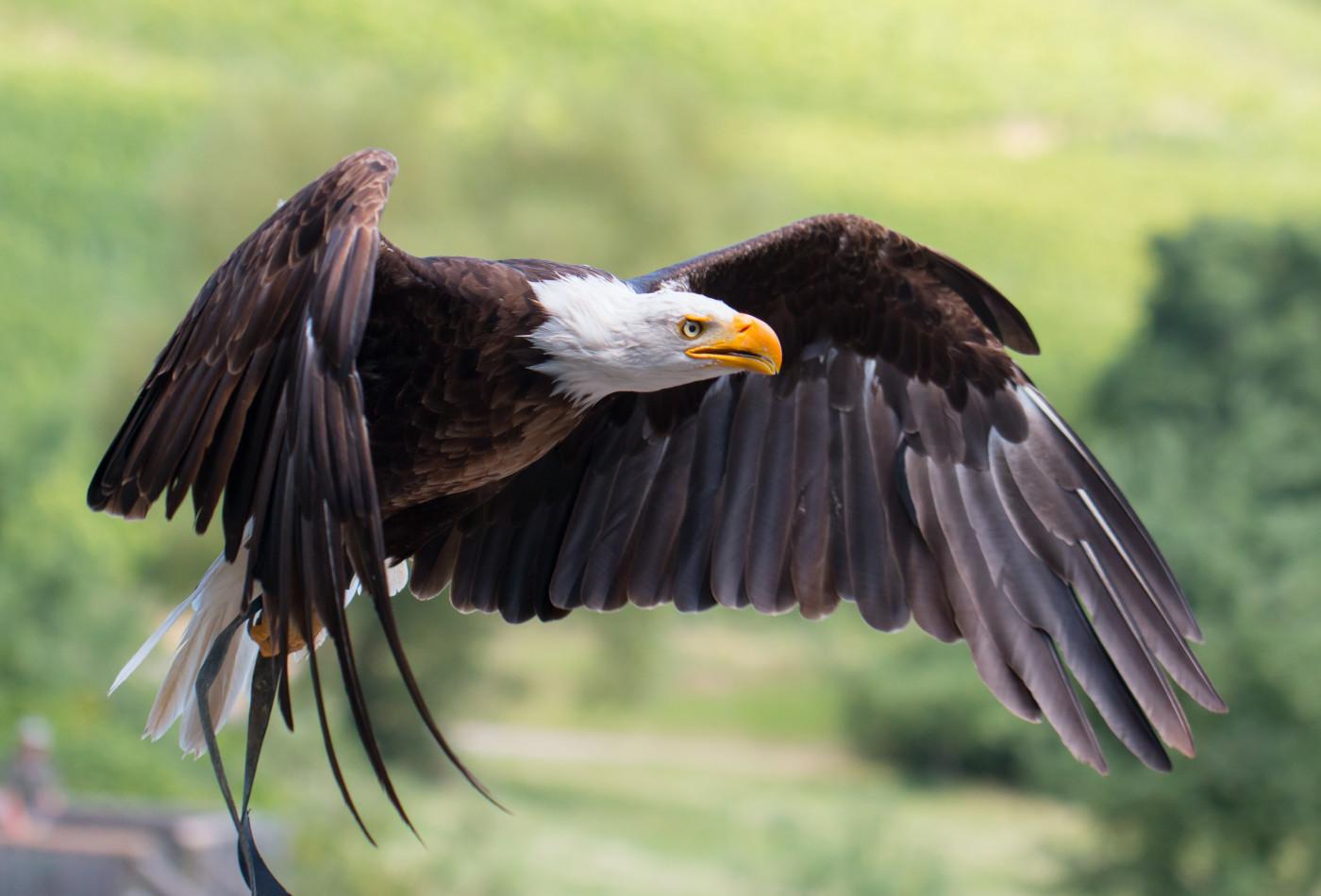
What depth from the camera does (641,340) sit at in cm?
404

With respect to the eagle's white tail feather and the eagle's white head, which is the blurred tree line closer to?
the eagle's white tail feather

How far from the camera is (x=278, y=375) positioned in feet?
11.3

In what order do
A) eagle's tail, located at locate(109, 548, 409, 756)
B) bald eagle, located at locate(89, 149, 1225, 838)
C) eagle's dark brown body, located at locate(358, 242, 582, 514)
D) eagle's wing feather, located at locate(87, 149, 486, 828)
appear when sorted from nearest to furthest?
eagle's wing feather, located at locate(87, 149, 486, 828) → bald eagle, located at locate(89, 149, 1225, 838) → eagle's dark brown body, located at locate(358, 242, 582, 514) → eagle's tail, located at locate(109, 548, 409, 756)

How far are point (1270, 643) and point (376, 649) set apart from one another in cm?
872

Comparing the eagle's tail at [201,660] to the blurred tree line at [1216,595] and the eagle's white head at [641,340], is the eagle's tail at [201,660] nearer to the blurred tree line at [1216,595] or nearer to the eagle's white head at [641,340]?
the eagle's white head at [641,340]

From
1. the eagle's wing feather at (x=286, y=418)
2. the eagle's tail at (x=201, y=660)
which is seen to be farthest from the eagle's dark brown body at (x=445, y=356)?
the eagle's tail at (x=201, y=660)

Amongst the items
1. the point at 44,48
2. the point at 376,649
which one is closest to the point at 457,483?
the point at 376,649

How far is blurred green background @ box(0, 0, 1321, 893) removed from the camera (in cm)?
1549

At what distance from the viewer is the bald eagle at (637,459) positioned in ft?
11.3

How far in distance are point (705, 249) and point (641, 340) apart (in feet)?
48.6

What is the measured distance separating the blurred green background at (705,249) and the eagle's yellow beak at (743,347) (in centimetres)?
946

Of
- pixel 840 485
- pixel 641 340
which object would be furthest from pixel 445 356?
pixel 840 485

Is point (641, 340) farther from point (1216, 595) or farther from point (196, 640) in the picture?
point (1216, 595)

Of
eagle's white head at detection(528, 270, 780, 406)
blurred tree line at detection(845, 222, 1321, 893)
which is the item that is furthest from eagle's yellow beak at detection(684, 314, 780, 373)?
blurred tree line at detection(845, 222, 1321, 893)
